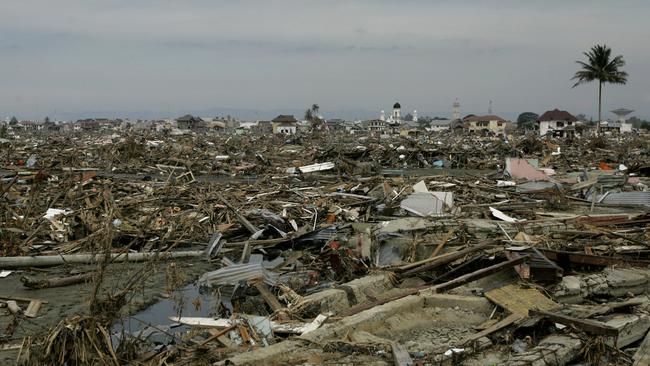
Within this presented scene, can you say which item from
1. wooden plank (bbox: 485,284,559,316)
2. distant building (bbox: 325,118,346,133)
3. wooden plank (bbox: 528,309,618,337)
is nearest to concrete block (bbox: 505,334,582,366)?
wooden plank (bbox: 528,309,618,337)

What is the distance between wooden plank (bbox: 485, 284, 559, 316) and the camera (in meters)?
5.73

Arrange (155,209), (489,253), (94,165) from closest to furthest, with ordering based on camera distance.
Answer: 1. (489,253)
2. (155,209)
3. (94,165)

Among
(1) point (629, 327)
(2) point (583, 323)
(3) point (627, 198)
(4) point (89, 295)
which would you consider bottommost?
(4) point (89, 295)

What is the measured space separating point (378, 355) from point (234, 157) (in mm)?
22802

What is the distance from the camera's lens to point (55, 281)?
7.64 m

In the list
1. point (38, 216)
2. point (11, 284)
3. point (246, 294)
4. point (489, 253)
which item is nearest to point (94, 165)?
point (38, 216)

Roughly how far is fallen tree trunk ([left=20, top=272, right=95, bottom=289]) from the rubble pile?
18mm

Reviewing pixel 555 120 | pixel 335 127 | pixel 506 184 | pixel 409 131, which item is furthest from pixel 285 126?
pixel 506 184

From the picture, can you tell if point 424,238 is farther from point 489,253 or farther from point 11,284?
point 11,284

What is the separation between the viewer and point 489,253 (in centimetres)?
713

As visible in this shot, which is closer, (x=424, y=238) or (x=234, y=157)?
(x=424, y=238)

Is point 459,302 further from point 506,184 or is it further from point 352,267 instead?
point 506,184

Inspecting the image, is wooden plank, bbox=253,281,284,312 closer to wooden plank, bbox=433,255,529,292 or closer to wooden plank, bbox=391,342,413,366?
wooden plank, bbox=391,342,413,366

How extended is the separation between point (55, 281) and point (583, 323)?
266 inches
